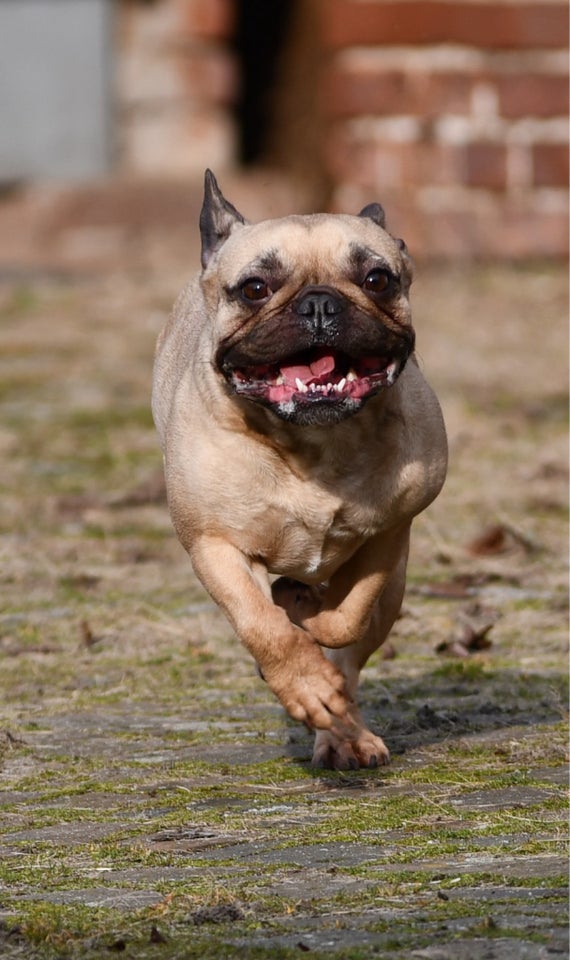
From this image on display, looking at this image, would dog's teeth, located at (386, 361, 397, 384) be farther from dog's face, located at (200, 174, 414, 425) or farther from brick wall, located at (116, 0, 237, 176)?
brick wall, located at (116, 0, 237, 176)

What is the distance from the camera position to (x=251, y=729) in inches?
209

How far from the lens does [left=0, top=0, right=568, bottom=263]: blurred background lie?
13.4 meters

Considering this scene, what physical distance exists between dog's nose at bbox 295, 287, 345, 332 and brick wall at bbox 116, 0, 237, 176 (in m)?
10.8

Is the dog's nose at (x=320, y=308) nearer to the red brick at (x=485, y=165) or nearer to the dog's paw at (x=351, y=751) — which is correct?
the dog's paw at (x=351, y=751)

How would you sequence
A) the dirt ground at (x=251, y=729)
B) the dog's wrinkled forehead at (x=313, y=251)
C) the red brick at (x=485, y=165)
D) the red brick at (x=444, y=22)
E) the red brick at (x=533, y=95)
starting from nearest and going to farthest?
1. the dirt ground at (x=251, y=729)
2. the dog's wrinkled forehead at (x=313, y=251)
3. the red brick at (x=444, y=22)
4. the red brick at (x=533, y=95)
5. the red brick at (x=485, y=165)

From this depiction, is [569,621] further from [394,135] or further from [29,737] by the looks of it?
[394,135]

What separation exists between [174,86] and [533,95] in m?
3.28

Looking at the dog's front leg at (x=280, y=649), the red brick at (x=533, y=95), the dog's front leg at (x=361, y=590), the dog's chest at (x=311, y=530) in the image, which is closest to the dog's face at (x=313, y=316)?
the dog's chest at (x=311, y=530)

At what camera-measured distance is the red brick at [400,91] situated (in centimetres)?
1338

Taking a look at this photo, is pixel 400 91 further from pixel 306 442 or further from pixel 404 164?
pixel 306 442

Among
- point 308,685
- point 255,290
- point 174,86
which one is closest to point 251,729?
point 308,685

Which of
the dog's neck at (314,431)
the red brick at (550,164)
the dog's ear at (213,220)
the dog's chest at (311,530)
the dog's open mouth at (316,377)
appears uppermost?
the dog's ear at (213,220)

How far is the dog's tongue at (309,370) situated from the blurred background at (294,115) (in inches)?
360

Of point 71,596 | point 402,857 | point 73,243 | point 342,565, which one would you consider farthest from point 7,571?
point 73,243
